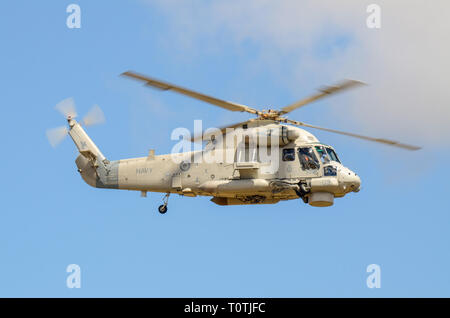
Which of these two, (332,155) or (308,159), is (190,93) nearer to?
(308,159)

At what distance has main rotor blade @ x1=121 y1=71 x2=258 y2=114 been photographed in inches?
1553

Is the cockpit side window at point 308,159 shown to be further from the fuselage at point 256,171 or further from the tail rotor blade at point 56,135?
the tail rotor blade at point 56,135

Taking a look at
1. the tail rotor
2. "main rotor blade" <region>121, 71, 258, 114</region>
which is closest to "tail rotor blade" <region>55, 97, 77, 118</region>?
the tail rotor

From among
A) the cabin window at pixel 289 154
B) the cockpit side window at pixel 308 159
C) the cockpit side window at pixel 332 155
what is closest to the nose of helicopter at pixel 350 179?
the cockpit side window at pixel 332 155

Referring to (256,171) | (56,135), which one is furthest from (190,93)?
(56,135)

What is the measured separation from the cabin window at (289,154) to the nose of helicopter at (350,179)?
7.58ft

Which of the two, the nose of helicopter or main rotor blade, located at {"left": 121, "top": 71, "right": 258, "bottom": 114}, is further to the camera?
the nose of helicopter

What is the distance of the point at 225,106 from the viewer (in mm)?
42312

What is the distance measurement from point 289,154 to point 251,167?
1845 millimetres

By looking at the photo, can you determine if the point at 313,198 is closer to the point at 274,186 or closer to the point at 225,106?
the point at 274,186

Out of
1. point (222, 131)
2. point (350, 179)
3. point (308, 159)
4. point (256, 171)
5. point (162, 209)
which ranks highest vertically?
point (222, 131)

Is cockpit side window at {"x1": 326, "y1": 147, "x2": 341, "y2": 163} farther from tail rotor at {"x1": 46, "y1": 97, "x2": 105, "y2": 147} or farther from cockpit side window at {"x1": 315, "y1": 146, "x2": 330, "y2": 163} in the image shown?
tail rotor at {"x1": 46, "y1": 97, "x2": 105, "y2": 147}

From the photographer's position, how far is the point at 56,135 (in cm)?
4688

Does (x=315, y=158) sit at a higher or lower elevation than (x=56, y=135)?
lower
